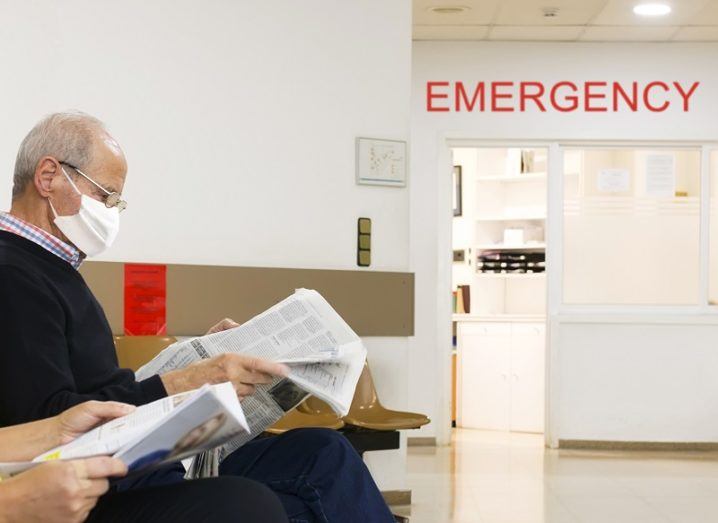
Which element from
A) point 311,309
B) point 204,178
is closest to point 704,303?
point 204,178

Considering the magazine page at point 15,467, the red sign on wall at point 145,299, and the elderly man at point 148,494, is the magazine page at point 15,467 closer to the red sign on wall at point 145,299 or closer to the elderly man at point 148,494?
the elderly man at point 148,494

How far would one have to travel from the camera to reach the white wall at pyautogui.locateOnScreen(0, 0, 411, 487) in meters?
4.18

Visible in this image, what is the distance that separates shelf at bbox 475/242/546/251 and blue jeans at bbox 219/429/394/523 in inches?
244

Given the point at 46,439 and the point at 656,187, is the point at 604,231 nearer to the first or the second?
the point at 656,187

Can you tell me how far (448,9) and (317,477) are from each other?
465 cm

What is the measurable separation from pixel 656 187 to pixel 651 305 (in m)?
0.84

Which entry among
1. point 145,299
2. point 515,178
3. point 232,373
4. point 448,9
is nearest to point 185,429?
point 232,373

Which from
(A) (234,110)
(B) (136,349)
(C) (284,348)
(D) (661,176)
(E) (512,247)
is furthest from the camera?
(E) (512,247)

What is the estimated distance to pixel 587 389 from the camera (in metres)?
7.01

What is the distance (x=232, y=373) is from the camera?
1961 millimetres

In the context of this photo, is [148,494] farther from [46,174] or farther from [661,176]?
[661,176]

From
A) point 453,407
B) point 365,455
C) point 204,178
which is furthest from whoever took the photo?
point 453,407

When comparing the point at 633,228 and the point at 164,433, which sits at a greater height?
the point at 633,228

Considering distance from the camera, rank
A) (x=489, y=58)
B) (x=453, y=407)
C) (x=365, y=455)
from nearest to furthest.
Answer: (x=365, y=455)
(x=489, y=58)
(x=453, y=407)
